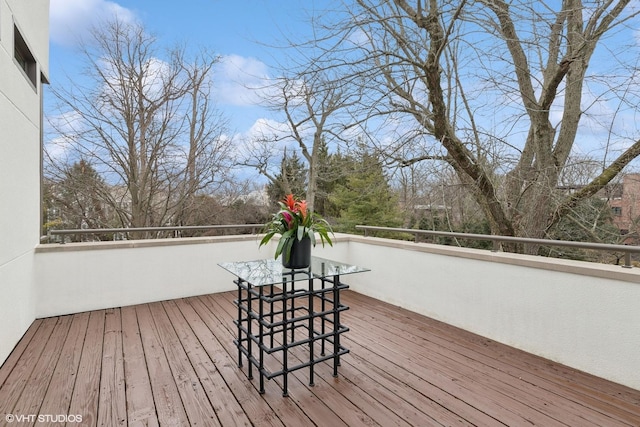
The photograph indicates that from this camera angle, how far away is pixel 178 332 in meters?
2.90

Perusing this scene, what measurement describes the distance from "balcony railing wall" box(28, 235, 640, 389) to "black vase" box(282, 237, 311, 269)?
146 centimetres

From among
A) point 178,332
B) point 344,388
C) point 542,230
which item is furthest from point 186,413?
point 542,230

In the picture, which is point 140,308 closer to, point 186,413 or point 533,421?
point 186,413

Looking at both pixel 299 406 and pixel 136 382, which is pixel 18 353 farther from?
pixel 299 406

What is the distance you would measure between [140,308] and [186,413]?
207 centimetres

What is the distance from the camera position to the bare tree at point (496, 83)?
11.7 feet

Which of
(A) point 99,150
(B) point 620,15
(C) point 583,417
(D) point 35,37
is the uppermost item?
(B) point 620,15

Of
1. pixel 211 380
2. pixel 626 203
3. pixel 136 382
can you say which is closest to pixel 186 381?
pixel 211 380

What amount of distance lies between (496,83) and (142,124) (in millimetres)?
6137

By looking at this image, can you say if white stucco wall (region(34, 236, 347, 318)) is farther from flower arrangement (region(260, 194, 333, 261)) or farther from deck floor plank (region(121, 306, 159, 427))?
flower arrangement (region(260, 194, 333, 261))

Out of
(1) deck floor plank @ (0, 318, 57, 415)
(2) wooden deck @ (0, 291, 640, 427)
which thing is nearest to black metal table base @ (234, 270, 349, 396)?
(2) wooden deck @ (0, 291, 640, 427)

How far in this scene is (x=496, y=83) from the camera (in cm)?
434

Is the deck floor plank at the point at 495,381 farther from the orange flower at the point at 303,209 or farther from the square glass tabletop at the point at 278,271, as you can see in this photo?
the orange flower at the point at 303,209

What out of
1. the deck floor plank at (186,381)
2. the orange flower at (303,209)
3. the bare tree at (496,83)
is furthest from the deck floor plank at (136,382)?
the bare tree at (496,83)
